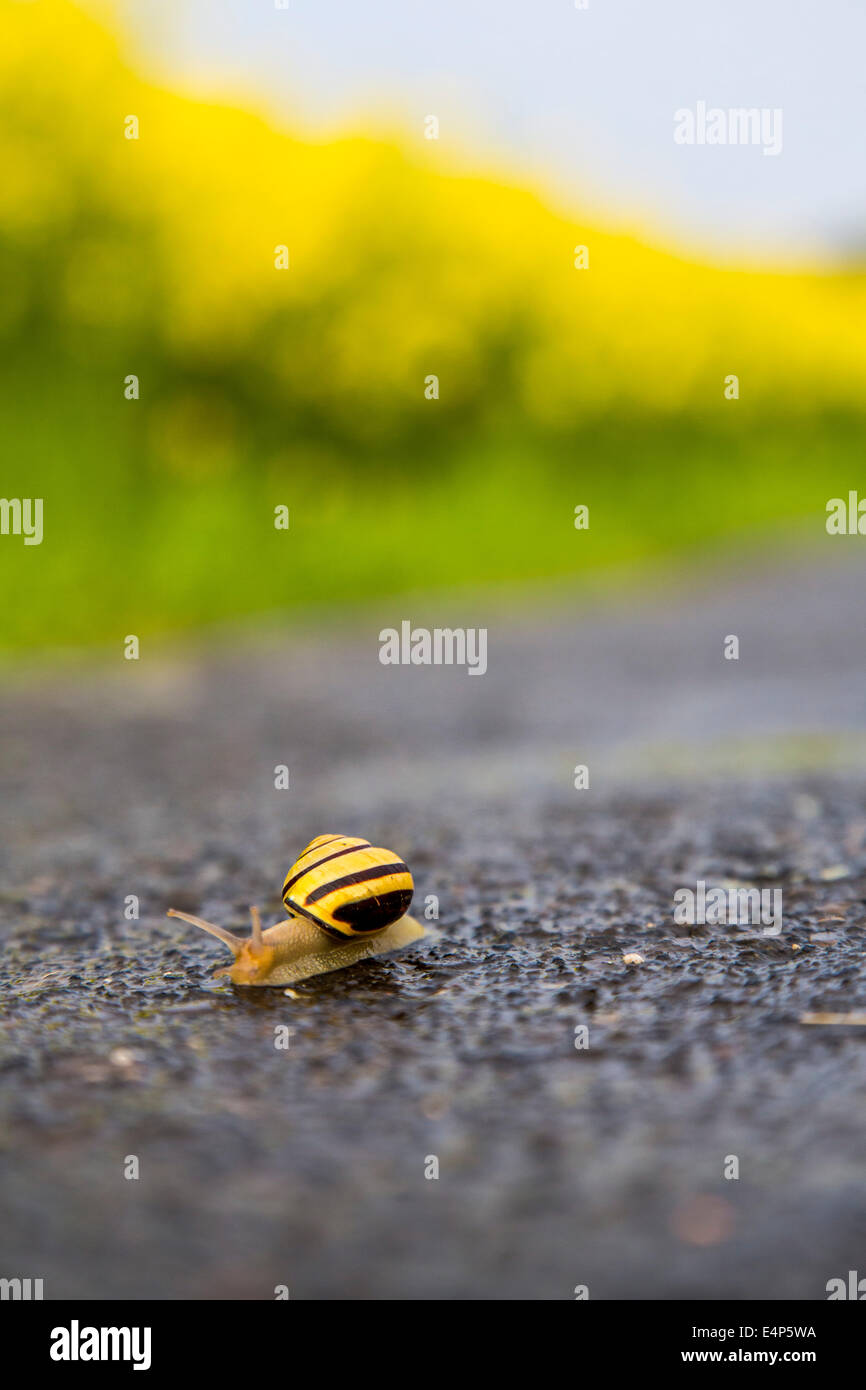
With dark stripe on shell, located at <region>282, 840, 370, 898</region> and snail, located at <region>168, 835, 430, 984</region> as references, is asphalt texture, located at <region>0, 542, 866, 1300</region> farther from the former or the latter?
dark stripe on shell, located at <region>282, 840, 370, 898</region>

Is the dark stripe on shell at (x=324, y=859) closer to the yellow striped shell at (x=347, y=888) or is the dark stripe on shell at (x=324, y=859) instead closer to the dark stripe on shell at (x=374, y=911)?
the yellow striped shell at (x=347, y=888)

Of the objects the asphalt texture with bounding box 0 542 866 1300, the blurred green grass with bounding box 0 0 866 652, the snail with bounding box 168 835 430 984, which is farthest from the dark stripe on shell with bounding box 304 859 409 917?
the blurred green grass with bounding box 0 0 866 652

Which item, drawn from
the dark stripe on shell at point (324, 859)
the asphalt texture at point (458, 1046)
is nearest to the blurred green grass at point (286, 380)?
the asphalt texture at point (458, 1046)

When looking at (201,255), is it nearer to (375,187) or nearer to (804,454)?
(375,187)

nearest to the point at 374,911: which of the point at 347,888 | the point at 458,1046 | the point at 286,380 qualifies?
A: the point at 347,888

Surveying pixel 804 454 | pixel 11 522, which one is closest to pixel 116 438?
pixel 11 522

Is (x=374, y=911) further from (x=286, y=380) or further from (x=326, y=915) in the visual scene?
(x=286, y=380)
